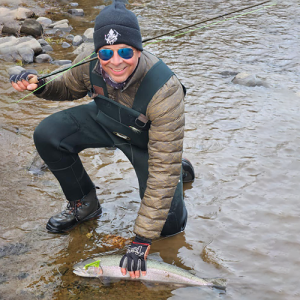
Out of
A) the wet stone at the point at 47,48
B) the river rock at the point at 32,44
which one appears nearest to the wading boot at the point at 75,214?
the river rock at the point at 32,44

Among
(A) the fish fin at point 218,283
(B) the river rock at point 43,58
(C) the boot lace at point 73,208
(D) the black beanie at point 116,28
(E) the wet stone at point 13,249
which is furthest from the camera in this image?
(B) the river rock at point 43,58

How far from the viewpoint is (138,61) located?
323cm

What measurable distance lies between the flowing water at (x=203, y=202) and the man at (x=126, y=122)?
304 mm

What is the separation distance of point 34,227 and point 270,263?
2.37m

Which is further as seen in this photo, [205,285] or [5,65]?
[5,65]

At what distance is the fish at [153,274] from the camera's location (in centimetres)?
331

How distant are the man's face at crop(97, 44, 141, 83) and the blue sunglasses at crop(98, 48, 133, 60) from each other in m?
0.02

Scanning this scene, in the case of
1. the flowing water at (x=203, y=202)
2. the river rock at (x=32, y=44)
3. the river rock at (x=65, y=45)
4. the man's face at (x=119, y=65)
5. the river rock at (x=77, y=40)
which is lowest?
the flowing water at (x=203, y=202)

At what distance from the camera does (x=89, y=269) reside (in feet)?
11.0

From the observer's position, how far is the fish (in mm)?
3312

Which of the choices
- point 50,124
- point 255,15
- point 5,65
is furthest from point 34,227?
point 255,15

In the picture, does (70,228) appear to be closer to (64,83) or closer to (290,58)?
(64,83)

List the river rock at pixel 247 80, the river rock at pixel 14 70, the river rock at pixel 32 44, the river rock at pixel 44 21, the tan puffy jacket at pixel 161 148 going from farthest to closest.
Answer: the river rock at pixel 44 21 < the river rock at pixel 32 44 < the river rock at pixel 14 70 < the river rock at pixel 247 80 < the tan puffy jacket at pixel 161 148

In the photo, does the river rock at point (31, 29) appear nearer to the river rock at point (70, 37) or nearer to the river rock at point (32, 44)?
the river rock at point (70, 37)
